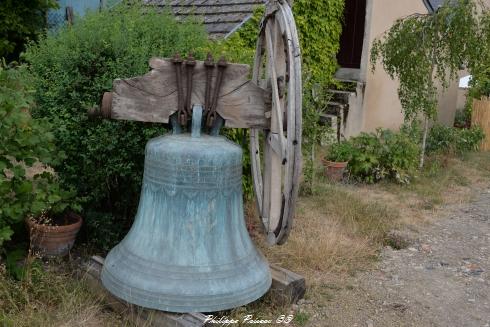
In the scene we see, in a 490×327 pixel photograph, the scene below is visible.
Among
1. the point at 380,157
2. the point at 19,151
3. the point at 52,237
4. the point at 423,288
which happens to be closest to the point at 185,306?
the point at 52,237

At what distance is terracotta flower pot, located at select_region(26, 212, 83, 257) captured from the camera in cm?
362

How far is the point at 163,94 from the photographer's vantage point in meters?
2.83

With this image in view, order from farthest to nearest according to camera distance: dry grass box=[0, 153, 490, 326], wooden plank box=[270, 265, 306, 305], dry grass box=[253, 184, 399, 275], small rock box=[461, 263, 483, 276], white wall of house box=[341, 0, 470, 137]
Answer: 1. white wall of house box=[341, 0, 470, 137]
2. small rock box=[461, 263, 483, 276]
3. dry grass box=[253, 184, 399, 275]
4. wooden plank box=[270, 265, 306, 305]
5. dry grass box=[0, 153, 490, 326]

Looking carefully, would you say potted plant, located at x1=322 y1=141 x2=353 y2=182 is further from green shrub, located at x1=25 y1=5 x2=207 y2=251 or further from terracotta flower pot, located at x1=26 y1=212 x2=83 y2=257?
terracotta flower pot, located at x1=26 y1=212 x2=83 y2=257

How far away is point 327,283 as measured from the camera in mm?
3844

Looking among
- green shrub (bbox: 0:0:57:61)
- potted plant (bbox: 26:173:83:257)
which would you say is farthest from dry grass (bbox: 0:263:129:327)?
green shrub (bbox: 0:0:57:61)

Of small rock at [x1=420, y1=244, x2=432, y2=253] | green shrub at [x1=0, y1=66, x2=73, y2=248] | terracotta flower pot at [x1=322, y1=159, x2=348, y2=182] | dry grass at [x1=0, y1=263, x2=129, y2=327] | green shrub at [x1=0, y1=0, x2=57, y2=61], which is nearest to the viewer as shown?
dry grass at [x1=0, y1=263, x2=129, y2=327]

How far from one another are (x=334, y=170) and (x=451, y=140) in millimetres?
3451

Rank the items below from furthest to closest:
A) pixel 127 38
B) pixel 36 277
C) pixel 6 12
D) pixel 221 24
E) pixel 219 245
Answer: pixel 6 12 < pixel 221 24 < pixel 127 38 < pixel 36 277 < pixel 219 245

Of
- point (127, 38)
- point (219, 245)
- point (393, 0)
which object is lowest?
point (219, 245)

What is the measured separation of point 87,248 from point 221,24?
12.5ft

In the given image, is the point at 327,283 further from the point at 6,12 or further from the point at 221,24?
the point at 6,12

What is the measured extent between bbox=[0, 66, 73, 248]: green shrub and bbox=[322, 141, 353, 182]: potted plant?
411 cm

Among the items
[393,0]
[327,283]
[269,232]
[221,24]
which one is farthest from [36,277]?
[393,0]
